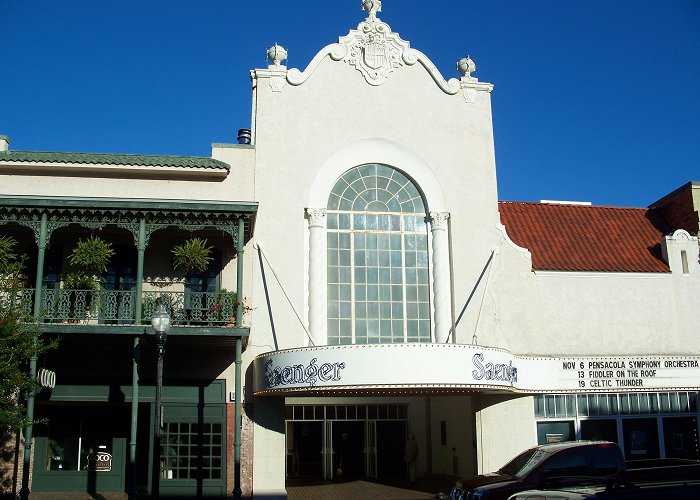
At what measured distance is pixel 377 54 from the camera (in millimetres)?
23859

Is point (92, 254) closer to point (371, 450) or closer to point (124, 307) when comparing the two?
point (124, 307)

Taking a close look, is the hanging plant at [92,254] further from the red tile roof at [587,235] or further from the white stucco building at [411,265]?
the red tile roof at [587,235]

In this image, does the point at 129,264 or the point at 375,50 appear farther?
the point at 375,50

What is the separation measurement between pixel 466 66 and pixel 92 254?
12226mm

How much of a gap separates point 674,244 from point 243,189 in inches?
525

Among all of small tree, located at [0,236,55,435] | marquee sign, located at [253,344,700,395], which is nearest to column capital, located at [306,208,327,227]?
marquee sign, located at [253,344,700,395]

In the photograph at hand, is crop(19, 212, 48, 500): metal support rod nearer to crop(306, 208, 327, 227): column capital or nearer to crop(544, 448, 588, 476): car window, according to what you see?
crop(306, 208, 327, 227): column capital

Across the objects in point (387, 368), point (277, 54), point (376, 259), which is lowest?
point (387, 368)

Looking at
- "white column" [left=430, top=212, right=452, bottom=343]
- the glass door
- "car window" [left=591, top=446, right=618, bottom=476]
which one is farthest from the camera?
the glass door

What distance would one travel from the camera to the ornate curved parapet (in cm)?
2367

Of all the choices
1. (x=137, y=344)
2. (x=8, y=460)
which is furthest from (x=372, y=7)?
(x=8, y=460)

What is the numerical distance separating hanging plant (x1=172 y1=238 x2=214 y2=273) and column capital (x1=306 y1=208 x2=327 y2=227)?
3150 millimetres

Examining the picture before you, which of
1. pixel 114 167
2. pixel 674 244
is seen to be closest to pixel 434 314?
pixel 674 244

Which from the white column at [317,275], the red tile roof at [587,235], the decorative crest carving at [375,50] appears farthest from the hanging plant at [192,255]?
the red tile roof at [587,235]
